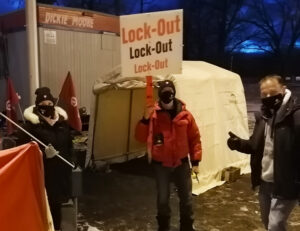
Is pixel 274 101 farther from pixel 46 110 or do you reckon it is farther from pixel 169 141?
pixel 46 110

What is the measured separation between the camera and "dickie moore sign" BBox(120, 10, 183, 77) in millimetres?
5676

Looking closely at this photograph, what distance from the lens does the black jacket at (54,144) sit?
15.6ft

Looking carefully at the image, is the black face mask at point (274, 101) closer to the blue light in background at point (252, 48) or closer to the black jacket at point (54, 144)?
the black jacket at point (54, 144)

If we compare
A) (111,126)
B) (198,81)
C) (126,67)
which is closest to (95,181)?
(111,126)

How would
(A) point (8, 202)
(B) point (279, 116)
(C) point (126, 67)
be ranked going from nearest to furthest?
(A) point (8, 202) < (B) point (279, 116) < (C) point (126, 67)

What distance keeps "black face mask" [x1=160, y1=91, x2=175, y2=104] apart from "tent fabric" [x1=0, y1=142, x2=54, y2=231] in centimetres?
197


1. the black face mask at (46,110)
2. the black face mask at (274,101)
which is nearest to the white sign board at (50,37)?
the black face mask at (46,110)

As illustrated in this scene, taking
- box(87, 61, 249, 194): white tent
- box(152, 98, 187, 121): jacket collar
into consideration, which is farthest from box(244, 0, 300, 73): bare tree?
box(152, 98, 187, 121): jacket collar

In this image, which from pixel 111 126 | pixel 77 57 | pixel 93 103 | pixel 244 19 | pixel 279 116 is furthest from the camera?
pixel 244 19

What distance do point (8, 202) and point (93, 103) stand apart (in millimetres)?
5118

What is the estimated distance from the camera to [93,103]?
850 centimetres

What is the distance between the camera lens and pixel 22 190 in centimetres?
354

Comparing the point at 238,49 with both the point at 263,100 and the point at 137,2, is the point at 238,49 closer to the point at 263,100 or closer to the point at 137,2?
the point at 137,2

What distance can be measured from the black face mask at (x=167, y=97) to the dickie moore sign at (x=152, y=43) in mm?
603
